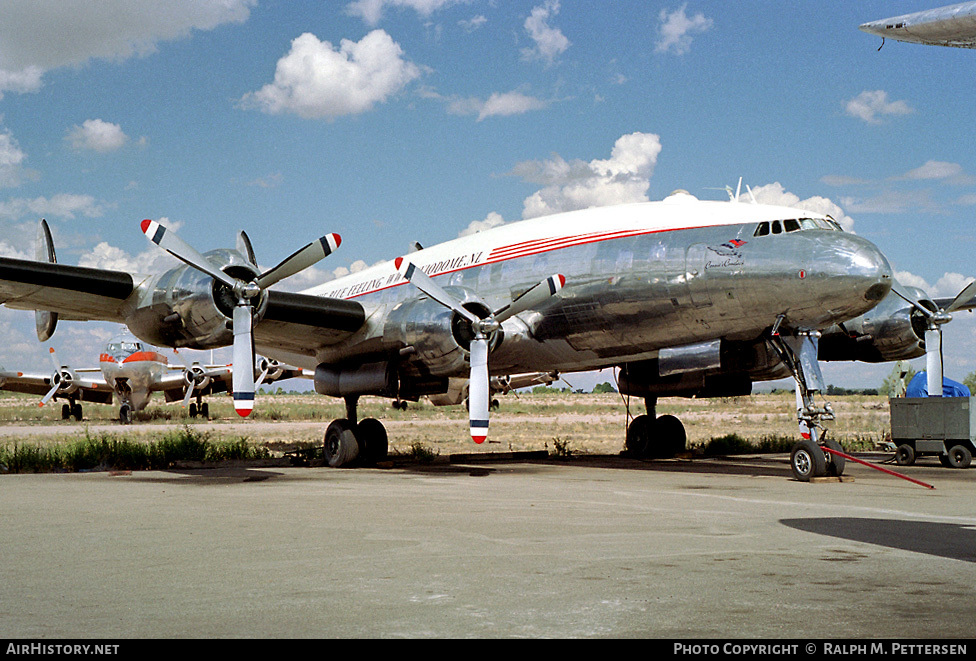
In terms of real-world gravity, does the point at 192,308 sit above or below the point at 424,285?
below

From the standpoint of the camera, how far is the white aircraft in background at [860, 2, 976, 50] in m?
20.5

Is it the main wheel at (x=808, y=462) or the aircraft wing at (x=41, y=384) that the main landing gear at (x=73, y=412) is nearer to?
the aircraft wing at (x=41, y=384)

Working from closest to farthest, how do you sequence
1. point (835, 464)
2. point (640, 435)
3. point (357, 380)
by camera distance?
point (835, 464) → point (357, 380) → point (640, 435)

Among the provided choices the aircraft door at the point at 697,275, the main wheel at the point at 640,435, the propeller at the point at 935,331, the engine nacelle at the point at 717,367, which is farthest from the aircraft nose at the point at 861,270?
the main wheel at the point at 640,435

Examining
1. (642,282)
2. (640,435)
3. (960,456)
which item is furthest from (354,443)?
(960,456)

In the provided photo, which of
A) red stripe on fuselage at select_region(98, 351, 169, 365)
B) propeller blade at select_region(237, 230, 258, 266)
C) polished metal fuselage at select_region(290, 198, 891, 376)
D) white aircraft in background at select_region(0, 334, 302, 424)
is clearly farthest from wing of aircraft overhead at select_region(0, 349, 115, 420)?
polished metal fuselage at select_region(290, 198, 891, 376)

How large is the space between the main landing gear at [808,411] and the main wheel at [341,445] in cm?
872

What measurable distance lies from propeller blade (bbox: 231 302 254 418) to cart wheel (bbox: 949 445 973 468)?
1396 centimetres

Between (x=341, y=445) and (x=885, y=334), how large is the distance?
41.2 feet

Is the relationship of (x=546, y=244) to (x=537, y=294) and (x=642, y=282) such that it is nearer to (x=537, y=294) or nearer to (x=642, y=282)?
(x=537, y=294)

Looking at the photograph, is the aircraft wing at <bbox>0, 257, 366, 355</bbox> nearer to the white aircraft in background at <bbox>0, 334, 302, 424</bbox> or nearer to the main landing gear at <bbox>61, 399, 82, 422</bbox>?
the white aircraft in background at <bbox>0, 334, 302, 424</bbox>

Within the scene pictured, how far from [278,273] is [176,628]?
1126cm

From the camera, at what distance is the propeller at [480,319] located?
15258 millimetres

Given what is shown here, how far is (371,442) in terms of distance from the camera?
60.6 ft
